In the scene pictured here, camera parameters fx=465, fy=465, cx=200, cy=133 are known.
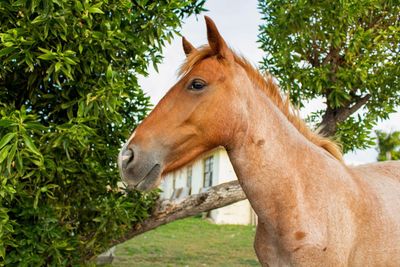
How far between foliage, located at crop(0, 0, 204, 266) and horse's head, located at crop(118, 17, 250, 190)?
98 centimetres

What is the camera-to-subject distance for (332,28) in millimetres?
6246

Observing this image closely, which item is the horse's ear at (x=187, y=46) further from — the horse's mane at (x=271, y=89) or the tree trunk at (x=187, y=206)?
the tree trunk at (x=187, y=206)

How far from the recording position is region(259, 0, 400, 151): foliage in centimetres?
606

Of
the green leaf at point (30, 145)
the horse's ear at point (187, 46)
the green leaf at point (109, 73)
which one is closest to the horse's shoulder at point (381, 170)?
the horse's ear at point (187, 46)

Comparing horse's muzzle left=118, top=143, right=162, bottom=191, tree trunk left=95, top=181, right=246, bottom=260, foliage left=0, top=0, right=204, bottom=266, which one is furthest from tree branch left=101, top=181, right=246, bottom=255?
horse's muzzle left=118, top=143, right=162, bottom=191

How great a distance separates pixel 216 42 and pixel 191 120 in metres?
0.53

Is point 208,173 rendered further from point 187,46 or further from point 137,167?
point 137,167

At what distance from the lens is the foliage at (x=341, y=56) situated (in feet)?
19.9

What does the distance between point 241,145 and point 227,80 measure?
0.41m

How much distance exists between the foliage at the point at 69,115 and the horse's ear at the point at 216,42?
3.65ft

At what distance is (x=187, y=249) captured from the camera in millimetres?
11945

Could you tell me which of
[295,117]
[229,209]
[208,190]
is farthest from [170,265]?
[229,209]

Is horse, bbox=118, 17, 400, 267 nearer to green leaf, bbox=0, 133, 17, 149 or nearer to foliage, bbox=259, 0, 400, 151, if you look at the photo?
green leaf, bbox=0, 133, 17, 149

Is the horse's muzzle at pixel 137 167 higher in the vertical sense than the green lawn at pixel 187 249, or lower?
higher
